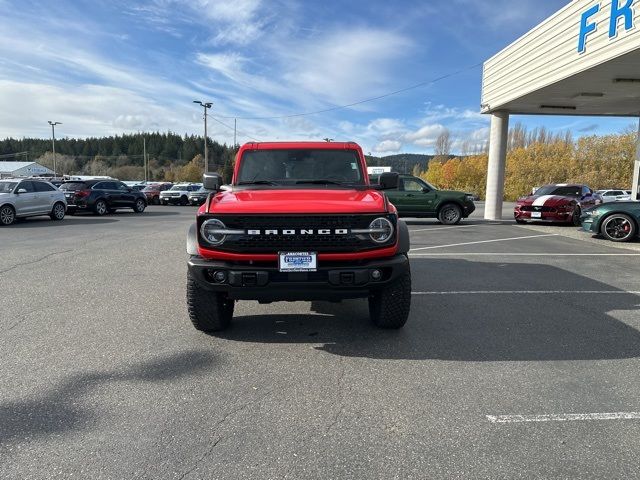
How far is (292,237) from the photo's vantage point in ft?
12.6

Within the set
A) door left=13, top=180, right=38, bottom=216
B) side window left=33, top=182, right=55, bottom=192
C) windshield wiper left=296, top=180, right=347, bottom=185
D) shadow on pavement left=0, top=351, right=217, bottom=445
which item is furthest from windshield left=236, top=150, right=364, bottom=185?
side window left=33, top=182, right=55, bottom=192

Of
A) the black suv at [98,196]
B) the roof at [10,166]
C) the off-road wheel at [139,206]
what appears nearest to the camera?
the black suv at [98,196]

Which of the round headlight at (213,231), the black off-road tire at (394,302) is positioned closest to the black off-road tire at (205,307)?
the round headlight at (213,231)

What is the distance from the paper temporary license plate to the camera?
3.78 metres

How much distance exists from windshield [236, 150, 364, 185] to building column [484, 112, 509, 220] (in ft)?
50.2

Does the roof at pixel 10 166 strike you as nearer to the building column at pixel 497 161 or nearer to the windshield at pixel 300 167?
the building column at pixel 497 161

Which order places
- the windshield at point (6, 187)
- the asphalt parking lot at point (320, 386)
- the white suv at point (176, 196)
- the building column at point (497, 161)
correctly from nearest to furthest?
the asphalt parking lot at point (320, 386) → the windshield at point (6, 187) → the building column at point (497, 161) → the white suv at point (176, 196)

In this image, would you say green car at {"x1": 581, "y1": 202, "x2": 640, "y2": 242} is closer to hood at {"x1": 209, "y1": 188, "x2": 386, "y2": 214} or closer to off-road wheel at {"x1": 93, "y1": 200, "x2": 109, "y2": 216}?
hood at {"x1": 209, "y1": 188, "x2": 386, "y2": 214}

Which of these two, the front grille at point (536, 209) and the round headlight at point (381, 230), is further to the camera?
the front grille at point (536, 209)

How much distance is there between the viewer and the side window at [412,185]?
55.6 feet

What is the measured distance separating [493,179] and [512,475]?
60.4 feet

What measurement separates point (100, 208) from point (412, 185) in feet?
45.9

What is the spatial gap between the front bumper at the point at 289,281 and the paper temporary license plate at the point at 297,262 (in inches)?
1.7

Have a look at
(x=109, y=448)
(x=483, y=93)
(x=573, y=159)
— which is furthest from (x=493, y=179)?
(x=573, y=159)
